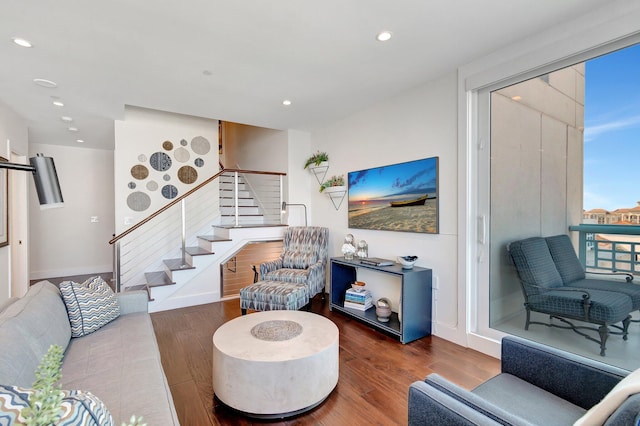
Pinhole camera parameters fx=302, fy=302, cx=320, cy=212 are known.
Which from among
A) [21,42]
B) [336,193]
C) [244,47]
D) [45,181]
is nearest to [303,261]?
[336,193]

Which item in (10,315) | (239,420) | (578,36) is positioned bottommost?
(239,420)

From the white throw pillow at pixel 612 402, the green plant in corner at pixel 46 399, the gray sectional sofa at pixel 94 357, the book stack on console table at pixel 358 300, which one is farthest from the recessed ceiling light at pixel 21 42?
the white throw pillow at pixel 612 402

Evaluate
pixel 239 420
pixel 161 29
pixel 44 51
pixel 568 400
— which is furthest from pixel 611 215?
pixel 44 51

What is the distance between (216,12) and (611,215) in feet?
10.2

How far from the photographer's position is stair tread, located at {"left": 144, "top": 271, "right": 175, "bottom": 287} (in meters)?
4.01

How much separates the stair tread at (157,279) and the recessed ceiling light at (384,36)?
146 inches

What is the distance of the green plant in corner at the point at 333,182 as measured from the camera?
4.43 metres

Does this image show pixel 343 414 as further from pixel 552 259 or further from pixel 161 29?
pixel 161 29

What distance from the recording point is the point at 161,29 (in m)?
2.27

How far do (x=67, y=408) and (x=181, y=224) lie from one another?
438 cm

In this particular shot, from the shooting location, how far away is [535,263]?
256cm

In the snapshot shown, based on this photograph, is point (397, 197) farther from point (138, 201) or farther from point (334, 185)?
point (138, 201)

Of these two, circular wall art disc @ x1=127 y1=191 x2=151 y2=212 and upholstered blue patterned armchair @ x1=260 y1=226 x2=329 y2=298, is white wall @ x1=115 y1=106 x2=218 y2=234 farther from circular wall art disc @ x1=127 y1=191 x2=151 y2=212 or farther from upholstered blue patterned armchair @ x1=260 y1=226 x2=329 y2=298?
upholstered blue patterned armchair @ x1=260 y1=226 x2=329 y2=298

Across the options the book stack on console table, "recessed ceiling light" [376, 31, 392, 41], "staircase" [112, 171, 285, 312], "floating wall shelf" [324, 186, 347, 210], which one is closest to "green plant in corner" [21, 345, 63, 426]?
"recessed ceiling light" [376, 31, 392, 41]
